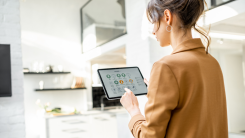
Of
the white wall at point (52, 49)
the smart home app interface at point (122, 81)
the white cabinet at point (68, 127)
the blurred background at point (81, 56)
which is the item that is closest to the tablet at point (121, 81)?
the smart home app interface at point (122, 81)

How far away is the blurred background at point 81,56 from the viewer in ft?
7.31

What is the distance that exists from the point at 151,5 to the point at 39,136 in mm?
4868

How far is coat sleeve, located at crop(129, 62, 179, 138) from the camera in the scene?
1.96 feet

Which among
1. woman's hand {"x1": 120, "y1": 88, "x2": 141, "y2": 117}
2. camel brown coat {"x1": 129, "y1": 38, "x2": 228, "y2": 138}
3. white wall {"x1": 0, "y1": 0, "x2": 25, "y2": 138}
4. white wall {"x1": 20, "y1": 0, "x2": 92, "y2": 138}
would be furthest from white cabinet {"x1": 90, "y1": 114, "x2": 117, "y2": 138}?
camel brown coat {"x1": 129, "y1": 38, "x2": 228, "y2": 138}

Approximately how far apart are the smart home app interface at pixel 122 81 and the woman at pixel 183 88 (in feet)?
1.02

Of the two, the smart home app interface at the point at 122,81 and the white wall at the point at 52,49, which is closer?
the smart home app interface at the point at 122,81

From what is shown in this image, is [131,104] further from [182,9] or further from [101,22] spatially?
[101,22]

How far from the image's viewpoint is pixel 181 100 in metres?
0.61

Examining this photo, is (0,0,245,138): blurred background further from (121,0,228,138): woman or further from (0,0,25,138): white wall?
(121,0,228,138): woman

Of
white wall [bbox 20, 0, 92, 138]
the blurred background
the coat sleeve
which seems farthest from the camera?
white wall [bbox 20, 0, 92, 138]

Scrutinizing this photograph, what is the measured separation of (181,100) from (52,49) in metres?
5.09

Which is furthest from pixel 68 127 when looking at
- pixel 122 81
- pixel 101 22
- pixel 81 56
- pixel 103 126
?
pixel 122 81

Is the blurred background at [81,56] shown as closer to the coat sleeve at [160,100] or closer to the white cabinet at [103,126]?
the white cabinet at [103,126]

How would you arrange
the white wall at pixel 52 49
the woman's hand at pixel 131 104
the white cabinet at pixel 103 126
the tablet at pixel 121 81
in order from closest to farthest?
the woman's hand at pixel 131 104 → the tablet at pixel 121 81 → the white cabinet at pixel 103 126 → the white wall at pixel 52 49
